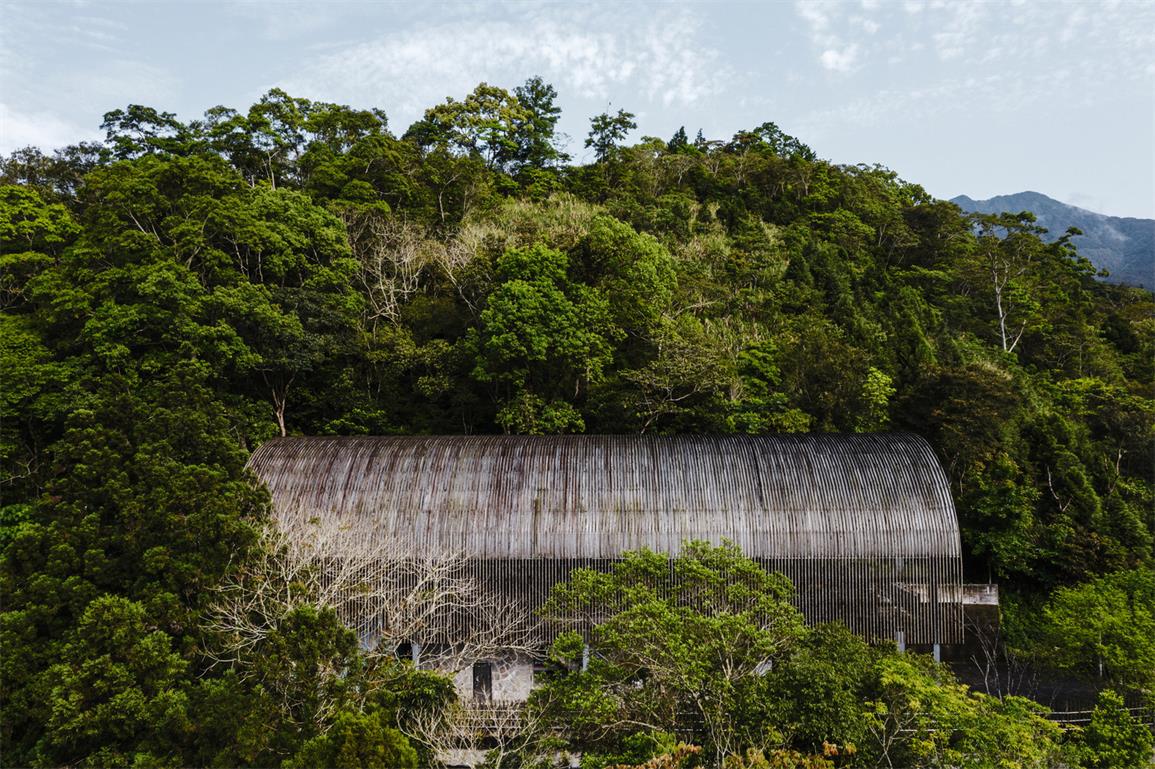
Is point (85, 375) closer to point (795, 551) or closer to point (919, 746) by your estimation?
point (795, 551)

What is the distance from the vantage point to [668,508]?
699 inches

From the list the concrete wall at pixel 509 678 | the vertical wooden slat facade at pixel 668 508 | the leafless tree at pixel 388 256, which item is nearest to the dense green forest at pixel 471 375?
the leafless tree at pixel 388 256

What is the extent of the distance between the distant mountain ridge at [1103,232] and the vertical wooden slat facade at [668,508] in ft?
251

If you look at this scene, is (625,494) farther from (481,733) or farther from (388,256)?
(388,256)

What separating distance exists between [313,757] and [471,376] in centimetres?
1560

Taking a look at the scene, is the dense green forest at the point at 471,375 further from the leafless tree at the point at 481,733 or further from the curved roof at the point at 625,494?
the curved roof at the point at 625,494

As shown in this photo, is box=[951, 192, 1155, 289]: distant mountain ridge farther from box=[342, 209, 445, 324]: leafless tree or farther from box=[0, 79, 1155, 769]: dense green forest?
box=[342, 209, 445, 324]: leafless tree

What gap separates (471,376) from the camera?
955 inches

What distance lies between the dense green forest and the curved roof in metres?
2.98

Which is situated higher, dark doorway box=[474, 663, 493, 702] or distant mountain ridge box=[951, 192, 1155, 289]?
distant mountain ridge box=[951, 192, 1155, 289]

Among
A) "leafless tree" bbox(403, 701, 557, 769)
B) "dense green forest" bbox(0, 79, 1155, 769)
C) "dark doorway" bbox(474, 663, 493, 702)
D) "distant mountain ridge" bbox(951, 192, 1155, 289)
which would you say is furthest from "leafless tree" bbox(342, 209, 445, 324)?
"distant mountain ridge" bbox(951, 192, 1155, 289)

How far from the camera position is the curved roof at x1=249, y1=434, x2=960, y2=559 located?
56.5 ft

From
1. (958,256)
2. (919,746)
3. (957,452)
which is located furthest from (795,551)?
(958,256)

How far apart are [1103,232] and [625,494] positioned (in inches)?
5862
